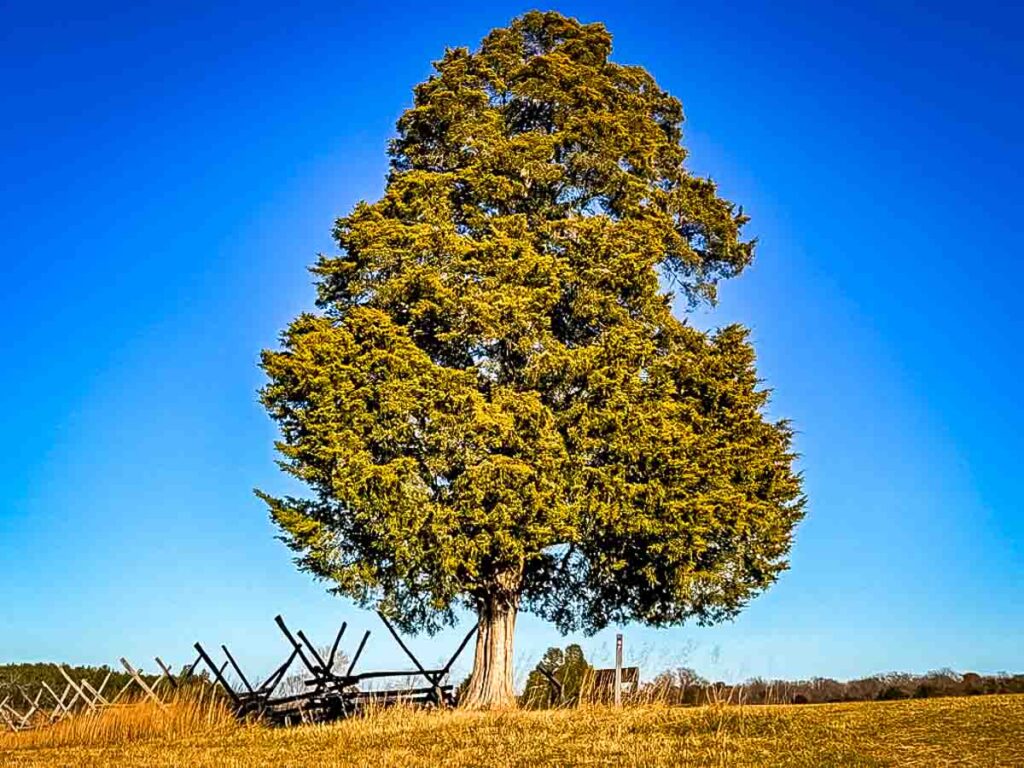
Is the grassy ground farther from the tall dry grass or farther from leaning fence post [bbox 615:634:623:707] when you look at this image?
leaning fence post [bbox 615:634:623:707]

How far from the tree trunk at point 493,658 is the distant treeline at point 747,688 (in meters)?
0.65

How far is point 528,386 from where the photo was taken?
19578mm

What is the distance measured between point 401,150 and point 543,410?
810cm

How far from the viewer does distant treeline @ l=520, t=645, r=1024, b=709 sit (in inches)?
792

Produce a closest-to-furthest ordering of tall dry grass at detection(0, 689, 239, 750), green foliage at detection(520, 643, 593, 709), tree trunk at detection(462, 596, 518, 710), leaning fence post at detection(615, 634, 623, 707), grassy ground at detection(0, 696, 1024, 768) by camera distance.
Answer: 1. grassy ground at detection(0, 696, 1024, 768)
2. tall dry grass at detection(0, 689, 239, 750)
3. leaning fence post at detection(615, 634, 623, 707)
4. tree trunk at detection(462, 596, 518, 710)
5. green foliage at detection(520, 643, 593, 709)

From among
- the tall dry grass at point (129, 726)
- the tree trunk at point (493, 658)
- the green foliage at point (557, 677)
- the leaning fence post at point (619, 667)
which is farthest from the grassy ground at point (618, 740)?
the green foliage at point (557, 677)

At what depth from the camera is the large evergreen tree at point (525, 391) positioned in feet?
60.2

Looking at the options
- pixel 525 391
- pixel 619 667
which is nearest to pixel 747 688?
pixel 619 667

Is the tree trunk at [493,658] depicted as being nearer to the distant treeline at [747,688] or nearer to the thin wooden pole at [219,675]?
the distant treeline at [747,688]

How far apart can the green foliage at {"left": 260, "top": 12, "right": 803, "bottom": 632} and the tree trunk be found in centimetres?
33

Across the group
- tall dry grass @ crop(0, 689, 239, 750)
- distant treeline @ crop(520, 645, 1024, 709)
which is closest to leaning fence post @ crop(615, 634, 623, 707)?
distant treeline @ crop(520, 645, 1024, 709)

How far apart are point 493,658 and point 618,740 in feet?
24.8

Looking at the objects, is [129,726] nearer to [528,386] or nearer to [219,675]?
[219,675]

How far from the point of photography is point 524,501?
17.9 metres
